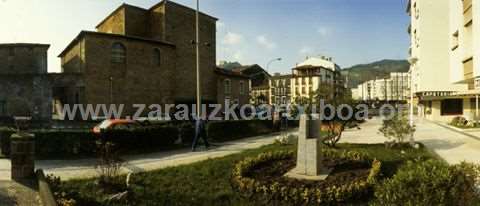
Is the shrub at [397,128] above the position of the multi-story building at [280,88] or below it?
below

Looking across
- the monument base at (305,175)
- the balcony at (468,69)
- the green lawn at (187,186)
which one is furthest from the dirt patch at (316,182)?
the balcony at (468,69)

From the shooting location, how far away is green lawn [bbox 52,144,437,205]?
27.2ft

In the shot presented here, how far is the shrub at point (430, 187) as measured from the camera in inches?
177

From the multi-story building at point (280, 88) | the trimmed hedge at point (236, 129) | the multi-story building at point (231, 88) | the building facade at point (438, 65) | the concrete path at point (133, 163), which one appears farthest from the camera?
the multi-story building at point (280, 88)

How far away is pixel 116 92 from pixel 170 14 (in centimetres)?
1179

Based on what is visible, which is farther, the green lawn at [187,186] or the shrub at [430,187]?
the green lawn at [187,186]

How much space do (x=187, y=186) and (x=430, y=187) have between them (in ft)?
20.8

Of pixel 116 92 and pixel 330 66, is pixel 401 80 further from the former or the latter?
pixel 116 92

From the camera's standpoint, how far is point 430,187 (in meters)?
4.52

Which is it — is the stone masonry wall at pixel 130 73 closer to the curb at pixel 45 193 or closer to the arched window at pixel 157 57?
the arched window at pixel 157 57

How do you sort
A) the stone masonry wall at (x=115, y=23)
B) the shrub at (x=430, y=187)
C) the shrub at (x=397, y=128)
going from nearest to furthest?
1. the shrub at (x=430, y=187)
2. the shrub at (x=397, y=128)
3. the stone masonry wall at (x=115, y=23)

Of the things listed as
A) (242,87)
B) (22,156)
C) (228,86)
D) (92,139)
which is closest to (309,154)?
(22,156)

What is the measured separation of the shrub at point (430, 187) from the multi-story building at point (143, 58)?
29.3 meters

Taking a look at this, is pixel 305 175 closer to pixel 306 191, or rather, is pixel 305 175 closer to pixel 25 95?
pixel 306 191
